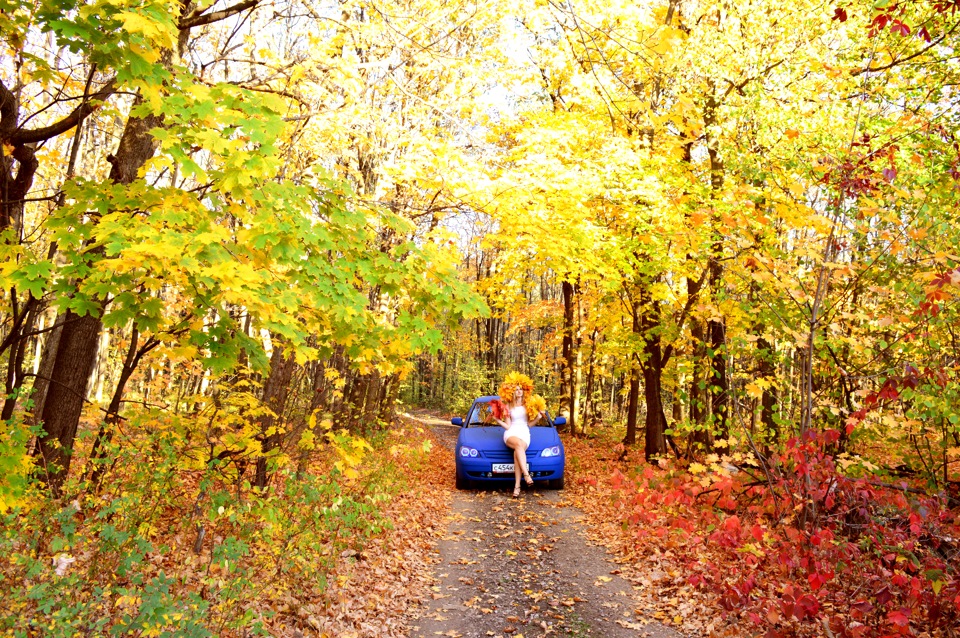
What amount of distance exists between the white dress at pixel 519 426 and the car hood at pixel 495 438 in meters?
0.25

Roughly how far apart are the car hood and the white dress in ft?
0.80

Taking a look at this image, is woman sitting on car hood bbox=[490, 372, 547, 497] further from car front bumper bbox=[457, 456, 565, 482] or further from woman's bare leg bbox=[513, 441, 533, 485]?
car front bumper bbox=[457, 456, 565, 482]

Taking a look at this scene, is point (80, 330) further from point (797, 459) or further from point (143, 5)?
point (797, 459)

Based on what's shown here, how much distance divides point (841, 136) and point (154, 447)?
9202 mm

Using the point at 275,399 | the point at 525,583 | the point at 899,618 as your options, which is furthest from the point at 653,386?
the point at 899,618

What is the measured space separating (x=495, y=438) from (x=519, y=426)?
25.6 inches

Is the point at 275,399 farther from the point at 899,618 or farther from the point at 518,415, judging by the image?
the point at 899,618

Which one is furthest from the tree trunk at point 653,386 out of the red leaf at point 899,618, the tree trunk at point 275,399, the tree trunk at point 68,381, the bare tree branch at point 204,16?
the tree trunk at point 68,381

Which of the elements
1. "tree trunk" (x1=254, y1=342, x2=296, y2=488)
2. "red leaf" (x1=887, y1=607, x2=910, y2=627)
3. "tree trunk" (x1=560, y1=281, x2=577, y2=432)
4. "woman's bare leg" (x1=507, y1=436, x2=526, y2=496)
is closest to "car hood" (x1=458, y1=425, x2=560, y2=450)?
"woman's bare leg" (x1=507, y1=436, x2=526, y2=496)

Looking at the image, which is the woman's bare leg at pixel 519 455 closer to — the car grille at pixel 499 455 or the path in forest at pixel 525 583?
the car grille at pixel 499 455

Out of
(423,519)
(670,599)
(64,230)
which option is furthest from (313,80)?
(670,599)

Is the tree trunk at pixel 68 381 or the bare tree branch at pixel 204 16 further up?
the bare tree branch at pixel 204 16

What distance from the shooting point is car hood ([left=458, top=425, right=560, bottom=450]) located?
1030 cm

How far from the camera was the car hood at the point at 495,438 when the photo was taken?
33.8ft
